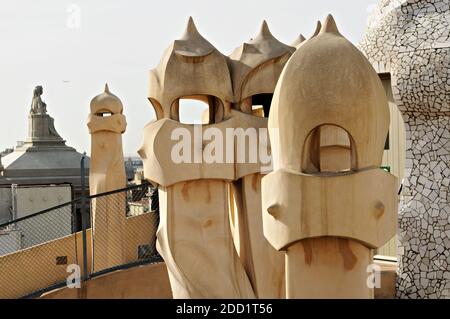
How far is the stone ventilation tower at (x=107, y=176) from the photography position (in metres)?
9.57

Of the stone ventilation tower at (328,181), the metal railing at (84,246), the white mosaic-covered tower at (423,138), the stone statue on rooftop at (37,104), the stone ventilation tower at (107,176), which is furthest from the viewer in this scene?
the stone statue on rooftop at (37,104)

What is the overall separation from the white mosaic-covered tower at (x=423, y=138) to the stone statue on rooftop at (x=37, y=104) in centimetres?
1201

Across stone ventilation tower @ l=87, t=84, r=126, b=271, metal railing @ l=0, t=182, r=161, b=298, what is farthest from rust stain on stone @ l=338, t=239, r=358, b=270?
stone ventilation tower @ l=87, t=84, r=126, b=271

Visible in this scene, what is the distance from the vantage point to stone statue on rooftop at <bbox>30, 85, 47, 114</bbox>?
17625 millimetres

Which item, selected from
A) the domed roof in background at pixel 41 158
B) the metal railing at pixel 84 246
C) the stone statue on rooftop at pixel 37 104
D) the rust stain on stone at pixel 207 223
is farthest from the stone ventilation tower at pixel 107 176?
the stone statue on rooftop at pixel 37 104

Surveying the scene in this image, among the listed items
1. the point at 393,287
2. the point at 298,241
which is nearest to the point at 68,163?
the point at 393,287

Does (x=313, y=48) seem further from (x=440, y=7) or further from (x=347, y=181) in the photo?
(x=440, y=7)

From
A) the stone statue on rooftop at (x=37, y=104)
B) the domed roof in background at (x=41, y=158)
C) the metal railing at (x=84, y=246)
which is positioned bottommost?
the metal railing at (x=84, y=246)

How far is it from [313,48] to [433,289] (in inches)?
136

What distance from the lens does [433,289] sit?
668cm

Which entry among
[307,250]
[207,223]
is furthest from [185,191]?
[307,250]

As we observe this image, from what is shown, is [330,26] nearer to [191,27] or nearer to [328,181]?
[328,181]

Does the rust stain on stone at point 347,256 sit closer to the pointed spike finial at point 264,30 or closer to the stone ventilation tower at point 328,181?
the stone ventilation tower at point 328,181

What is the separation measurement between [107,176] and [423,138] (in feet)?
14.6
